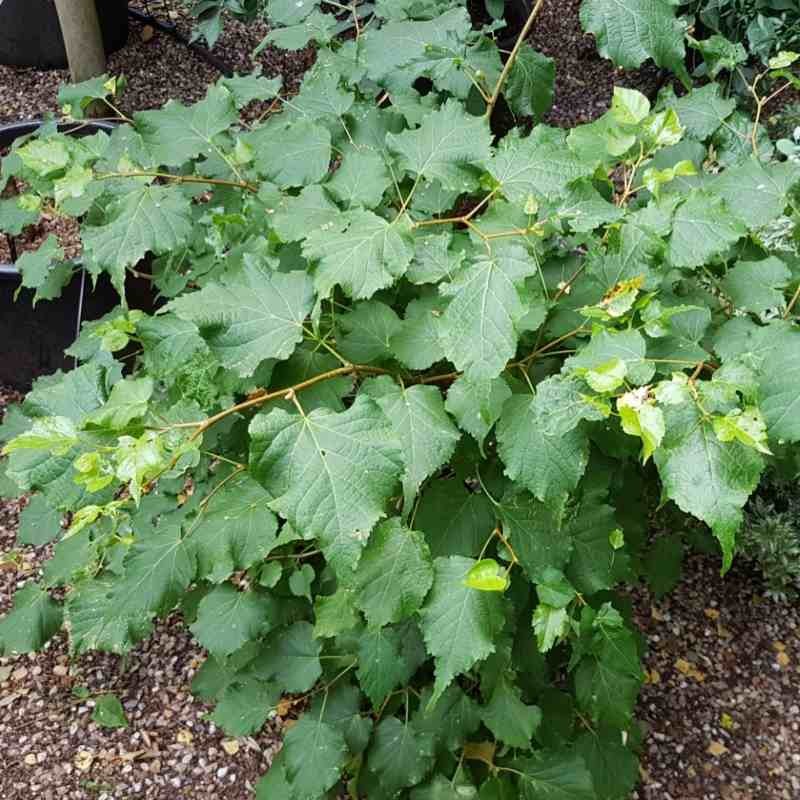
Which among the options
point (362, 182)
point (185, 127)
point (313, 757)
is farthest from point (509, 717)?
point (185, 127)

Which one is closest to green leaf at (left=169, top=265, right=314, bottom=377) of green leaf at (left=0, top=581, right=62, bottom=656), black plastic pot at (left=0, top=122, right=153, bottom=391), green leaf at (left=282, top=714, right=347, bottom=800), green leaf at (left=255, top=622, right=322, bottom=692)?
green leaf at (left=255, top=622, right=322, bottom=692)

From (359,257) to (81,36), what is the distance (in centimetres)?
251

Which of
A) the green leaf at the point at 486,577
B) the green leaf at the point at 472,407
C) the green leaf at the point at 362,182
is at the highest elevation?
the green leaf at the point at 362,182

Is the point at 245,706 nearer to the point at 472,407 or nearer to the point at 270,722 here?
the point at 270,722

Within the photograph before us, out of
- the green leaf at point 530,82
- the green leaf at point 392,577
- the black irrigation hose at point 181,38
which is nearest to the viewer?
the green leaf at point 392,577

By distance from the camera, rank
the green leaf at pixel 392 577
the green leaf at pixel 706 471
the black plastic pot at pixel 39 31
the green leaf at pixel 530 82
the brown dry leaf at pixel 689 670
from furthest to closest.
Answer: the black plastic pot at pixel 39 31 < the brown dry leaf at pixel 689 670 < the green leaf at pixel 530 82 < the green leaf at pixel 392 577 < the green leaf at pixel 706 471

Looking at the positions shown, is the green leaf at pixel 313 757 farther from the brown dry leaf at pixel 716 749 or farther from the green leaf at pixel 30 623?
the brown dry leaf at pixel 716 749

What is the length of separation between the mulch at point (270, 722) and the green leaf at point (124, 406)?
1.21 meters

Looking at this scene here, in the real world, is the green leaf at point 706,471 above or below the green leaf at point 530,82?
below

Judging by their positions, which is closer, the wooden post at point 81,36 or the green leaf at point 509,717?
the green leaf at point 509,717

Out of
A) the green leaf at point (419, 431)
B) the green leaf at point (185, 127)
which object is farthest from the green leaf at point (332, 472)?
the green leaf at point (185, 127)

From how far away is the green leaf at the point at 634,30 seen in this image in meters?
1.48

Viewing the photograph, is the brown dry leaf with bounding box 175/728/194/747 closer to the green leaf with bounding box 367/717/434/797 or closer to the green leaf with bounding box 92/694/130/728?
the green leaf with bounding box 92/694/130/728

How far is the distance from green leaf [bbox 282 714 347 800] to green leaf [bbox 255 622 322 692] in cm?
8
